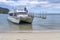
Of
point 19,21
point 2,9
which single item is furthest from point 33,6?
point 19,21

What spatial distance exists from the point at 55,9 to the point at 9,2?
6.54 ft

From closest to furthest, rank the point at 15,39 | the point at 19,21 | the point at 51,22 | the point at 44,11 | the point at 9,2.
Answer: the point at 15,39, the point at 9,2, the point at 44,11, the point at 51,22, the point at 19,21

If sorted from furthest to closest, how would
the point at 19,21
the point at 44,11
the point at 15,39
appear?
1. the point at 19,21
2. the point at 44,11
3. the point at 15,39

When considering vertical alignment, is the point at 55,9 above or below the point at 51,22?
above

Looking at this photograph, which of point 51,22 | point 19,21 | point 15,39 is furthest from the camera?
point 19,21

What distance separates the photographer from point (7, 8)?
721 centimetres

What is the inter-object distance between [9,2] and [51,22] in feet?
11.9

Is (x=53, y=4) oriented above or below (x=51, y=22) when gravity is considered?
above

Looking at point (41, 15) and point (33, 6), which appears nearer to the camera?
point (33, 6)

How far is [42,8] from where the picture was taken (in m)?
7.37

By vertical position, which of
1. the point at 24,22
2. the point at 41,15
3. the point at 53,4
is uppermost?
the point at 53,4

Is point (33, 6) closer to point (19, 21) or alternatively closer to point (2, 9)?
point (2, 9)

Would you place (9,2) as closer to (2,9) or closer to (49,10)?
(2,9)

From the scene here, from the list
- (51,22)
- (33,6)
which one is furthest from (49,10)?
(51,22)
